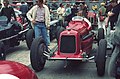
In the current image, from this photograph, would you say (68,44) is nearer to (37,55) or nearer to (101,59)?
(37,55)

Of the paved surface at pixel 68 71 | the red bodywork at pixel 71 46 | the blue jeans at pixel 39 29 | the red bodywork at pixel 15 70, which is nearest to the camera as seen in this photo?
the red bodywork at pixel 15 70

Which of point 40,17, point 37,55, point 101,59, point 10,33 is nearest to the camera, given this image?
point 101,59

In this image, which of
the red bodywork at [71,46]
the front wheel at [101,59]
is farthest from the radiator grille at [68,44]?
the front wheel at [101,59]

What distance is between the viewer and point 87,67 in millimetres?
7934

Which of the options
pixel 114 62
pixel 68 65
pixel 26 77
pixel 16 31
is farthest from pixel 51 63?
pixel 26 77

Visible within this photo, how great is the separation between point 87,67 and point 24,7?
14523mm

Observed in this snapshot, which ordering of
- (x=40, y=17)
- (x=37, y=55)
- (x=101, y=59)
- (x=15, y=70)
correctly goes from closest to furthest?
(x=15, y=70) < (x=101, y=59) < (x=37, y=55) < (x=40, y=17)

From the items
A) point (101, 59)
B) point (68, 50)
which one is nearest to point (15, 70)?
point (101, 59)

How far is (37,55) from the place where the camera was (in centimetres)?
722

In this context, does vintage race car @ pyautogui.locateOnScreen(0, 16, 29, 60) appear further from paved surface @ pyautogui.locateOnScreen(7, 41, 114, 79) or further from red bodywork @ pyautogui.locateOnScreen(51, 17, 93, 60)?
red bodywork @ pyautogui.locateOnScreen(51, 17, 93, 60)

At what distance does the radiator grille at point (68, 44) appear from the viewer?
7.54 meters

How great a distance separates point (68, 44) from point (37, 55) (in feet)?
2.73

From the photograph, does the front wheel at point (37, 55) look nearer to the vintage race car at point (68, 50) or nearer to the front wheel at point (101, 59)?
the vintage race car at point (68, 50)

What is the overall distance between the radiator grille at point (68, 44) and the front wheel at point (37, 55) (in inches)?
19.1
